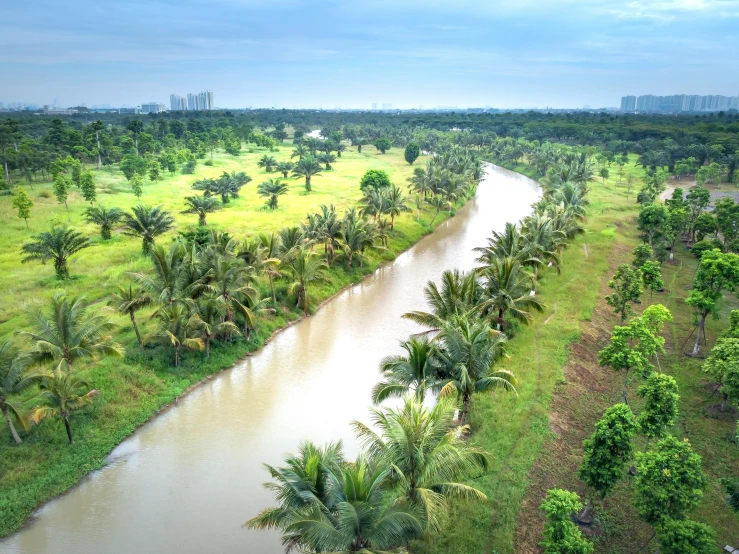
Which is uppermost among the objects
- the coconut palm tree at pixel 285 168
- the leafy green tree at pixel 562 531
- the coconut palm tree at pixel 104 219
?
the coconut palm tree at pixel 285 168

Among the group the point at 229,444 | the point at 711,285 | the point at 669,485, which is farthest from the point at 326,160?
the point at 669,485

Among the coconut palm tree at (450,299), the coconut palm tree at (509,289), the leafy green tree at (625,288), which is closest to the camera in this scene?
the coconut palm tree at (450,299)

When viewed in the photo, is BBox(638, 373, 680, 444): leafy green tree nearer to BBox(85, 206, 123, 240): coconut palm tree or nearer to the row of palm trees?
the row of palm trees

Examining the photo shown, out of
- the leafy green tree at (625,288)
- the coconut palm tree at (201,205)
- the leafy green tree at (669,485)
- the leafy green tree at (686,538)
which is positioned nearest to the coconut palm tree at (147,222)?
the coconut palm tree at (201,205)

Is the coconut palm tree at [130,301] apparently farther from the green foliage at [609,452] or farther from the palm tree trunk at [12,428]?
the green foliage at [609,452]

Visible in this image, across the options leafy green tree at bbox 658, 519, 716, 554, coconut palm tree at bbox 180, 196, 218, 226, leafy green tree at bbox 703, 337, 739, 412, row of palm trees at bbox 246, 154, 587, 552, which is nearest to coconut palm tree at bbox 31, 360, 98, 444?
row of palm trees at bbox 246, 154, 587, 552

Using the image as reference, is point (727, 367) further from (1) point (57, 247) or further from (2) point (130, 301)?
(1) point (57, 247)

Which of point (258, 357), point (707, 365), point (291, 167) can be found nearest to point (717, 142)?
point (291, 167)
